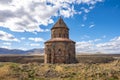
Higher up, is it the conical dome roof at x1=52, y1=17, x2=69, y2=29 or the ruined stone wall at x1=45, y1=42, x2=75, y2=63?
the conical dome roof at x1=52, y1=17, x2=69, y2=29

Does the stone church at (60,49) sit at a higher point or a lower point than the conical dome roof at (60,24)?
lower

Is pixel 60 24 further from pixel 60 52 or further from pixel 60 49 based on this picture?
pixel 60 52

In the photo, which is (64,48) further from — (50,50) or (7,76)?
(7,76)

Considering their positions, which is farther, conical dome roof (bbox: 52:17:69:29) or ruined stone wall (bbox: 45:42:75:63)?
conical dome roof (bbox: 52:17:69:29)

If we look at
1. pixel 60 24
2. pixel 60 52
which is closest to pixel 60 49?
pixel 60 52

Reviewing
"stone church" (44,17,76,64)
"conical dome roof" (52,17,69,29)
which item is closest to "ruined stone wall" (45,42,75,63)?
"stone church" (44,17,76,64)

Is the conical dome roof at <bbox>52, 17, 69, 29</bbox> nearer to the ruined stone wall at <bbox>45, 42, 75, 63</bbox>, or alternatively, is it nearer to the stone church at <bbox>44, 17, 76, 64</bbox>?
the stone church at <bbox>44, 17, 76, 64</bbox>

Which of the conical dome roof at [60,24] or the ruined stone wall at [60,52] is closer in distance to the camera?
the ruined stone wall at [60,52]

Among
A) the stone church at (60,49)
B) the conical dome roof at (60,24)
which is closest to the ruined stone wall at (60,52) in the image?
the stone church at (60,49)

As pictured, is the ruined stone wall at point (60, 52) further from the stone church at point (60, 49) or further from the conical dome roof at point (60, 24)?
the conical dome roof at point (60, 24)

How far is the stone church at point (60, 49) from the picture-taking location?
35438mm

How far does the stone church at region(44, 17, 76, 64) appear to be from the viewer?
1395 inches

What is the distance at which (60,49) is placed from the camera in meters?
35.6

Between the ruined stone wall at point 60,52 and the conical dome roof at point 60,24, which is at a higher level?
the conical dome roof at point 60,24
